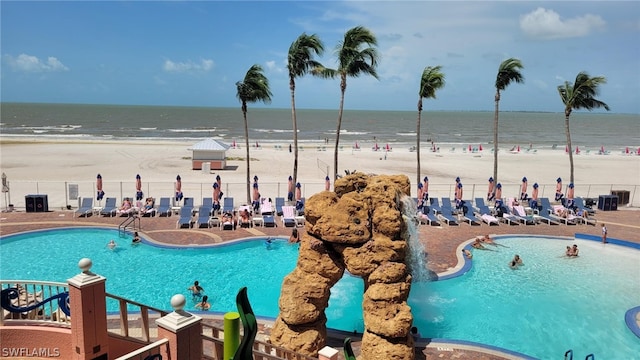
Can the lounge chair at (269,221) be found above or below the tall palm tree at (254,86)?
below

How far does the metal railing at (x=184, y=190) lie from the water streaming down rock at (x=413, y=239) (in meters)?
15.3

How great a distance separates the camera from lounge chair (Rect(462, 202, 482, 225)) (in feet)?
87.9

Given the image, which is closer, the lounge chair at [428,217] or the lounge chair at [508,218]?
the lounge chair at [428,217]

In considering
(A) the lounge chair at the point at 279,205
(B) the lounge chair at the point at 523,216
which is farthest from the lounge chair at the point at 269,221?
(B) the lounge chair at the point at 523,216

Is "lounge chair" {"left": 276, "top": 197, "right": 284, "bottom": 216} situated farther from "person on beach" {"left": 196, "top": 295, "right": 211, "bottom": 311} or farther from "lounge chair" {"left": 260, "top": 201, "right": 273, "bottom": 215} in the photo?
"person on beach" {"left": 196, "top": 295, "right": 211, "bottom": 311}

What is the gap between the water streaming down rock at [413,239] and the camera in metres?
13.3

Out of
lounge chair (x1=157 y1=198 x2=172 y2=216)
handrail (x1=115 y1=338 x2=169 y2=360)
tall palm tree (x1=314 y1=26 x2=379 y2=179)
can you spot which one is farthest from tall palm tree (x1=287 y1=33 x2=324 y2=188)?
handrail (x1=115 y1=338 x2=169 y2=360)

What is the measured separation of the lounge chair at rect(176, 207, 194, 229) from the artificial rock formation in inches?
546

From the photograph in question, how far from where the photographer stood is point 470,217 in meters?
27.4

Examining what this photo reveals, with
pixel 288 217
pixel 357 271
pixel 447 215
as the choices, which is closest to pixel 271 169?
pixel 288 217

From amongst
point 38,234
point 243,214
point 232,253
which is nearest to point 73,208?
point 38,234

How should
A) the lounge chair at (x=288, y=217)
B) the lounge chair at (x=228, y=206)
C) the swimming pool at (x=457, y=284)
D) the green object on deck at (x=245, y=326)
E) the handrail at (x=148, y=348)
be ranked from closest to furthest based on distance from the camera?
the green object on deck at (x=245, y=326) → the handrail at (x=148, y=348) → the swimming pool at (x=457, y=284) → the lounge chair at (x=288, y=217) → the lounge chair at (x=228, y=206)

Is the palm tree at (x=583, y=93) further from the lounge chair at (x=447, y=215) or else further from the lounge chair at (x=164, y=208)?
the lounge chair at (x=164, y=208)

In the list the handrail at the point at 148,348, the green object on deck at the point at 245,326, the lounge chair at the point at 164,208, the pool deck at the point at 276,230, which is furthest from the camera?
the lounge chair at the point at 164,208
